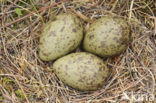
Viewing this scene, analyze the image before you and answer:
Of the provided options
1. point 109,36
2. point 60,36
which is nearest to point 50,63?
point 60,36

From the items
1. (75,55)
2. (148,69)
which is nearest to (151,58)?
(148,69)

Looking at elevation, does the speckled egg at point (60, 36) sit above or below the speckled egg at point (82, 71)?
above

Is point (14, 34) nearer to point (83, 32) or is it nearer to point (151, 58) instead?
point (83, 32)

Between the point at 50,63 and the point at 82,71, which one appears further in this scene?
the point at 50,63

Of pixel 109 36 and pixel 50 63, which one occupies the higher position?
pixel 109 36

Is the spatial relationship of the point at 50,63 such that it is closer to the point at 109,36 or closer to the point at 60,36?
the point at 60,36
